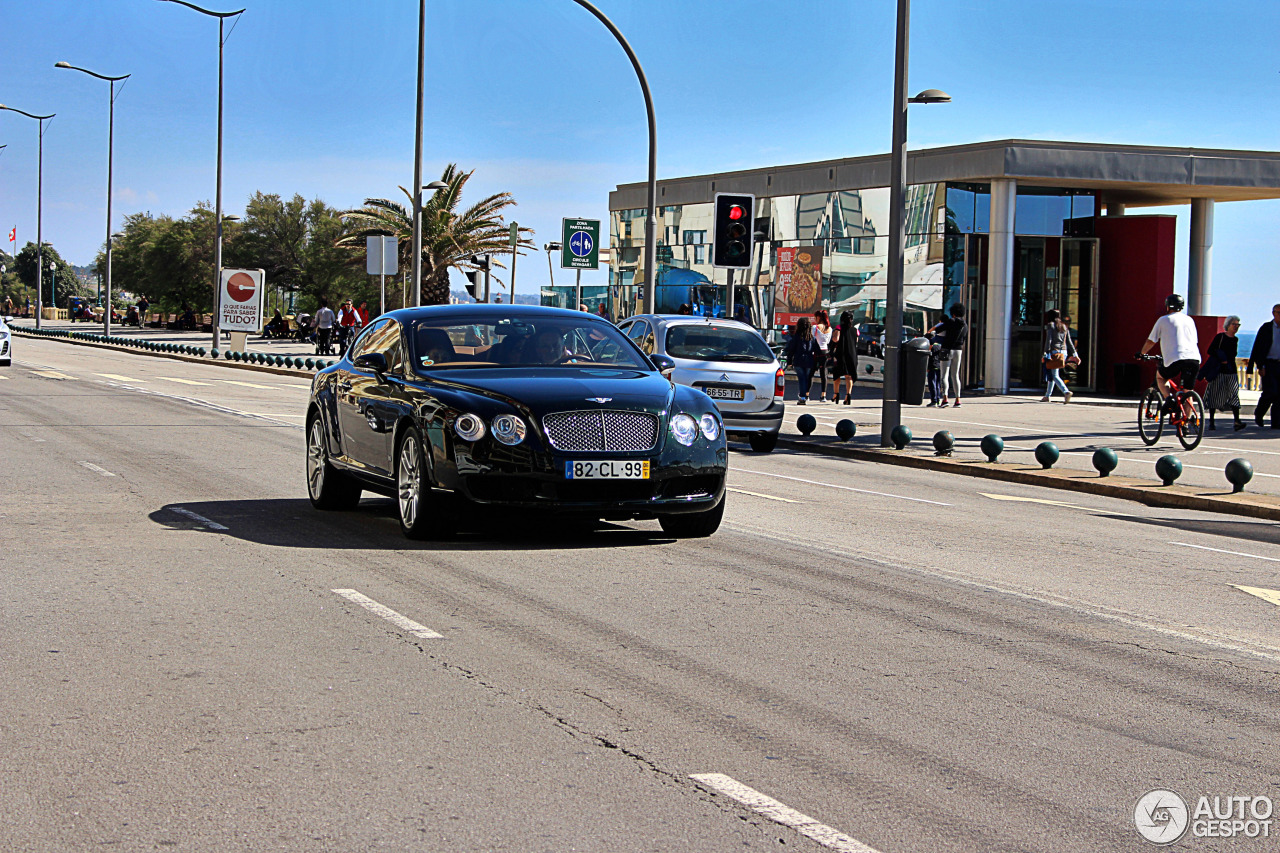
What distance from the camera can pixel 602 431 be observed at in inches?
362

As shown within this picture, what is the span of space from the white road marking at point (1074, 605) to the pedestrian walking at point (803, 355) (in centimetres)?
1981

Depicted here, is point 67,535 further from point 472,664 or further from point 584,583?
point 472,664

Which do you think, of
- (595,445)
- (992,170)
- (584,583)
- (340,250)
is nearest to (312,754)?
(584,583)

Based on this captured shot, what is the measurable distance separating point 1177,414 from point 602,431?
42.3ft

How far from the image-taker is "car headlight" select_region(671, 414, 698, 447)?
943 cm

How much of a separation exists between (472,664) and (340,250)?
A: 7067cm

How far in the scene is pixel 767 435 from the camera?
19281 millimetres

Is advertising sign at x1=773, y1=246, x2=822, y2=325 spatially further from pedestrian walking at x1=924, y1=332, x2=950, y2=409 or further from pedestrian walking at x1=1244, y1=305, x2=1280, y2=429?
pedestrian walking at x1=1244, y1=305, x2=1280, y2=429

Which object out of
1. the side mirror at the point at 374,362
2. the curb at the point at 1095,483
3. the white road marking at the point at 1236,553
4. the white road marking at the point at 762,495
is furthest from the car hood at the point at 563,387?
the curb at the point at 1095,483

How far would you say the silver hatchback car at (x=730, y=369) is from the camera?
62.4 ft

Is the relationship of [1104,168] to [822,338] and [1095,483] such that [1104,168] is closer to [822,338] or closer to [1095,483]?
[822,338]

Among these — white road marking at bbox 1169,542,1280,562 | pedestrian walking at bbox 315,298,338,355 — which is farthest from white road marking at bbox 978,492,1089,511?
pedestrian walking at bbox 315,298,338,355

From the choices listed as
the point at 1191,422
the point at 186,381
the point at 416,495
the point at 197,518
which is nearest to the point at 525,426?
the point at 416,495

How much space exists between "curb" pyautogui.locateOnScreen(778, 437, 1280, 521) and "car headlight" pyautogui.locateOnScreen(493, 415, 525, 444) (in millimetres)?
7460
